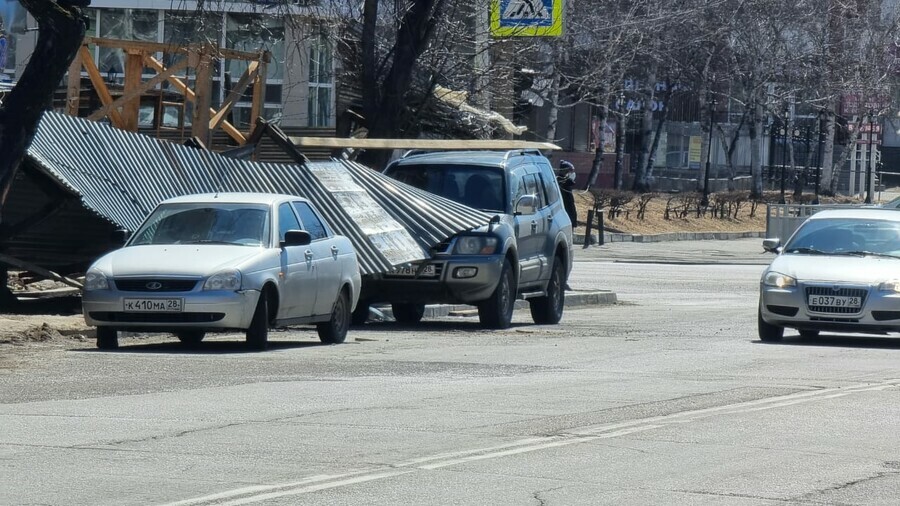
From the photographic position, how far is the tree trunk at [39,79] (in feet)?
48.4

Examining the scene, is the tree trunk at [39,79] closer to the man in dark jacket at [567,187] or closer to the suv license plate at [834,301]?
the suv license plate at [834,301]

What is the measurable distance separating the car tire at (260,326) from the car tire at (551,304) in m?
6.53

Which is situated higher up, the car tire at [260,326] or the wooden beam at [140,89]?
the wooden beam at [140,89]

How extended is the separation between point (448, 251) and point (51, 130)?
4873 mm

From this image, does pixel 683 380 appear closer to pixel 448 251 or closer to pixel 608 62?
pixel 448 251

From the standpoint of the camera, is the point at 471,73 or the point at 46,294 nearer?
the point at 46,294

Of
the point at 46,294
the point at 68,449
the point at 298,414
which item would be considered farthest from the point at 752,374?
the point at 46,294

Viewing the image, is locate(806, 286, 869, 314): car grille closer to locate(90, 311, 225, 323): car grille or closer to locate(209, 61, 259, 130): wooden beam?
locate(90, 311, 225, 323): car grille

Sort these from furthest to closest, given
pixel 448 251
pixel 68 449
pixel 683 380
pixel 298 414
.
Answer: pixel 448 251
pixel 683 380
pixel 298 414
pixel 68 449

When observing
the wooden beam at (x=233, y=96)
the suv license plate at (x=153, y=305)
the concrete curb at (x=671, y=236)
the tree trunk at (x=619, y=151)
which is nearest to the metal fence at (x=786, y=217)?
the concrete curb at (x=671, y=236)

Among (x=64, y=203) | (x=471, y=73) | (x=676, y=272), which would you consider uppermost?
(x=471, y=73)

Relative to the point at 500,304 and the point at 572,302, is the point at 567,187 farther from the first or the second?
the point at 500,304

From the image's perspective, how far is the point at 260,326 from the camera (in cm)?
1477

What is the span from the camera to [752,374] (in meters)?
13.7
